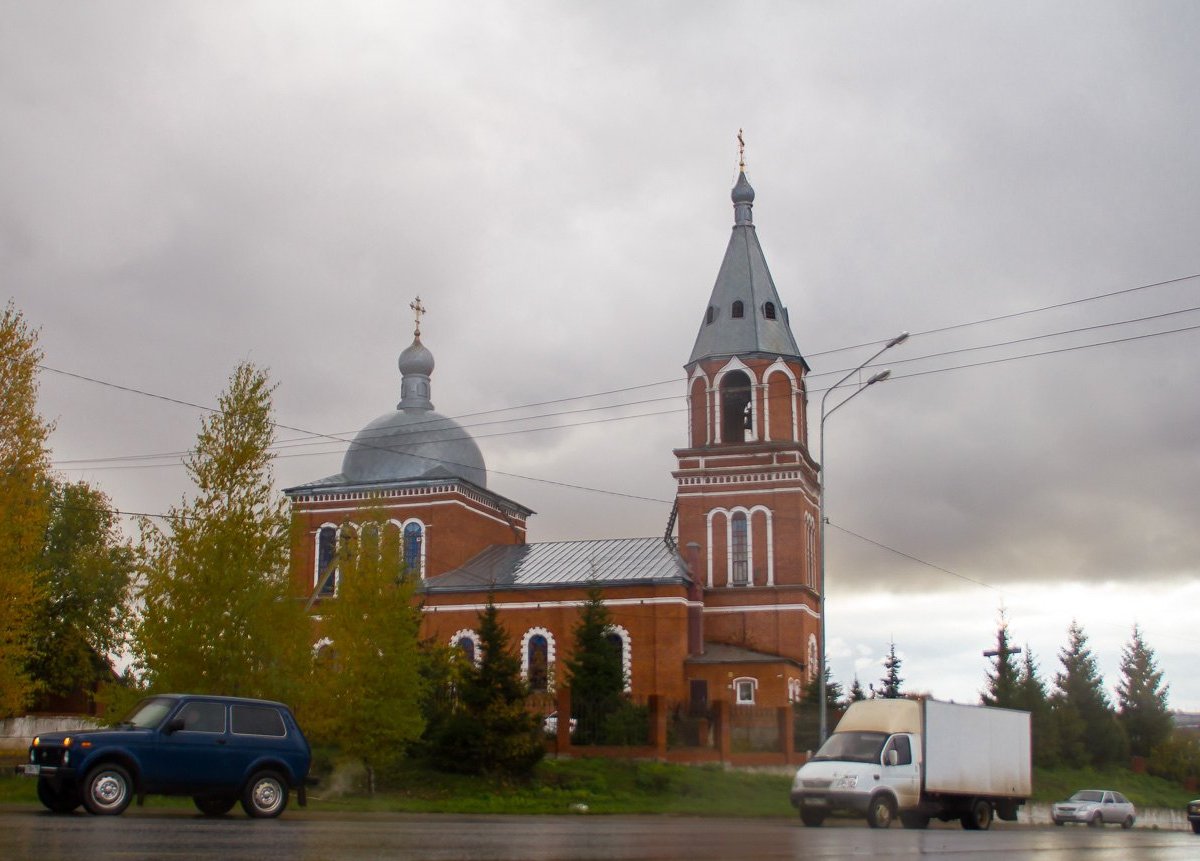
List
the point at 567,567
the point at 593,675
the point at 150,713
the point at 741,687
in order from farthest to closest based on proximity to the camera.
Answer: the point at 567,567 → the point at 741,687 → the point at 593,675 → the point at 150,713

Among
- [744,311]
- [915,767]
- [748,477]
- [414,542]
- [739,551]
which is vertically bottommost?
[915,767]

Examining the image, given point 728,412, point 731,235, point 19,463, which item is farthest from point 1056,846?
point 731,235

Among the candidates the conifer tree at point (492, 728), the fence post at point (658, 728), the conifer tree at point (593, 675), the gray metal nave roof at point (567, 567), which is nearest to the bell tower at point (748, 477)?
the gray metal nave roof at point (567, 567)

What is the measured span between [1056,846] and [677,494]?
30.8m

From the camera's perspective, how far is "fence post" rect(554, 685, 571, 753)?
3506 centimetres

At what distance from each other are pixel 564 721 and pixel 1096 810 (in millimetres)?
14796

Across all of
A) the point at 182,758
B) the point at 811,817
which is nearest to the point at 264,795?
the point at 182,758

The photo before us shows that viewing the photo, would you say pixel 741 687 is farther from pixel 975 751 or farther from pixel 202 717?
pixel 202 717

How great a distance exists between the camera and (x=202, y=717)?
1599 centimetres

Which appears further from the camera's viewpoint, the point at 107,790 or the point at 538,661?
the point at 538,661

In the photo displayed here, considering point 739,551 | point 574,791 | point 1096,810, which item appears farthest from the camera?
point 739,551

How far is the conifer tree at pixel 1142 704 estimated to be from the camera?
188 feet

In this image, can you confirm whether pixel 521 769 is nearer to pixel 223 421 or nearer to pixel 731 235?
pixel 223 421

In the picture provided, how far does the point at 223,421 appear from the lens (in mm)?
22844
